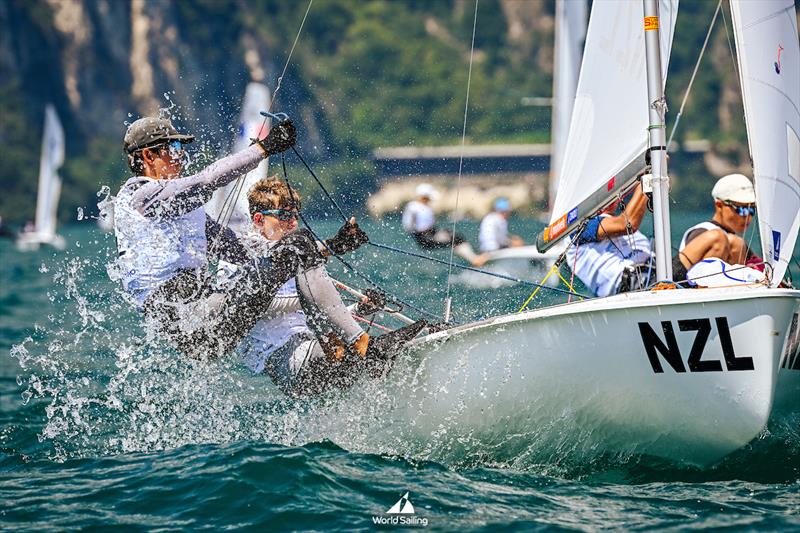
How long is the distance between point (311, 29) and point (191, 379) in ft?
238

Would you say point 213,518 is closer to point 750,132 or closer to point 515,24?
point 750,132

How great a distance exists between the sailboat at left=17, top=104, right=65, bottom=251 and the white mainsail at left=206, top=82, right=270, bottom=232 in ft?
41.2

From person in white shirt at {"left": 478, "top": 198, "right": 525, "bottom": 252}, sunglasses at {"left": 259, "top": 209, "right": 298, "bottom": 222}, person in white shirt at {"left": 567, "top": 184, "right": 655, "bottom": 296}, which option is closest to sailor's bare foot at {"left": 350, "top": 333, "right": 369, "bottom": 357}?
sunglasses at {"left": 259, "top": 209, "right": 298, "bottom": 222}

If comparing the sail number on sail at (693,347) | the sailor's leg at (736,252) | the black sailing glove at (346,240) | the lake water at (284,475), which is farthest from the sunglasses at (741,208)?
the black sailing glove at (346,240)

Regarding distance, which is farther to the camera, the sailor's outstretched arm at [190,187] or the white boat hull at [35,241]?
the white boat hull at [35,241]

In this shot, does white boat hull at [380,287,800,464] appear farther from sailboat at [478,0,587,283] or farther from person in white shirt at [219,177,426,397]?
sailboat at [478,0,587,283]

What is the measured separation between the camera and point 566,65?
577 inches

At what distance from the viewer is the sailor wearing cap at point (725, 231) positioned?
5496 millimetres

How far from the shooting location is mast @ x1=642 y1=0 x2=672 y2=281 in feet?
15.3

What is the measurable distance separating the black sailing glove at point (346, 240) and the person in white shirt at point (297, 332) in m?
0.15

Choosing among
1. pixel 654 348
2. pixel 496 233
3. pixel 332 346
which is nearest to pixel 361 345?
pixel 332 346

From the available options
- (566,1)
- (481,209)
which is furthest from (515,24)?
(566,1)

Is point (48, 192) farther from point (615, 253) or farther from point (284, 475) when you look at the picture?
point (284, 475)

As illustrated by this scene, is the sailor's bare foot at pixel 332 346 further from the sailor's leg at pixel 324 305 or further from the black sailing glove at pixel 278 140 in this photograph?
the black sailing glove at pixel 278 140
